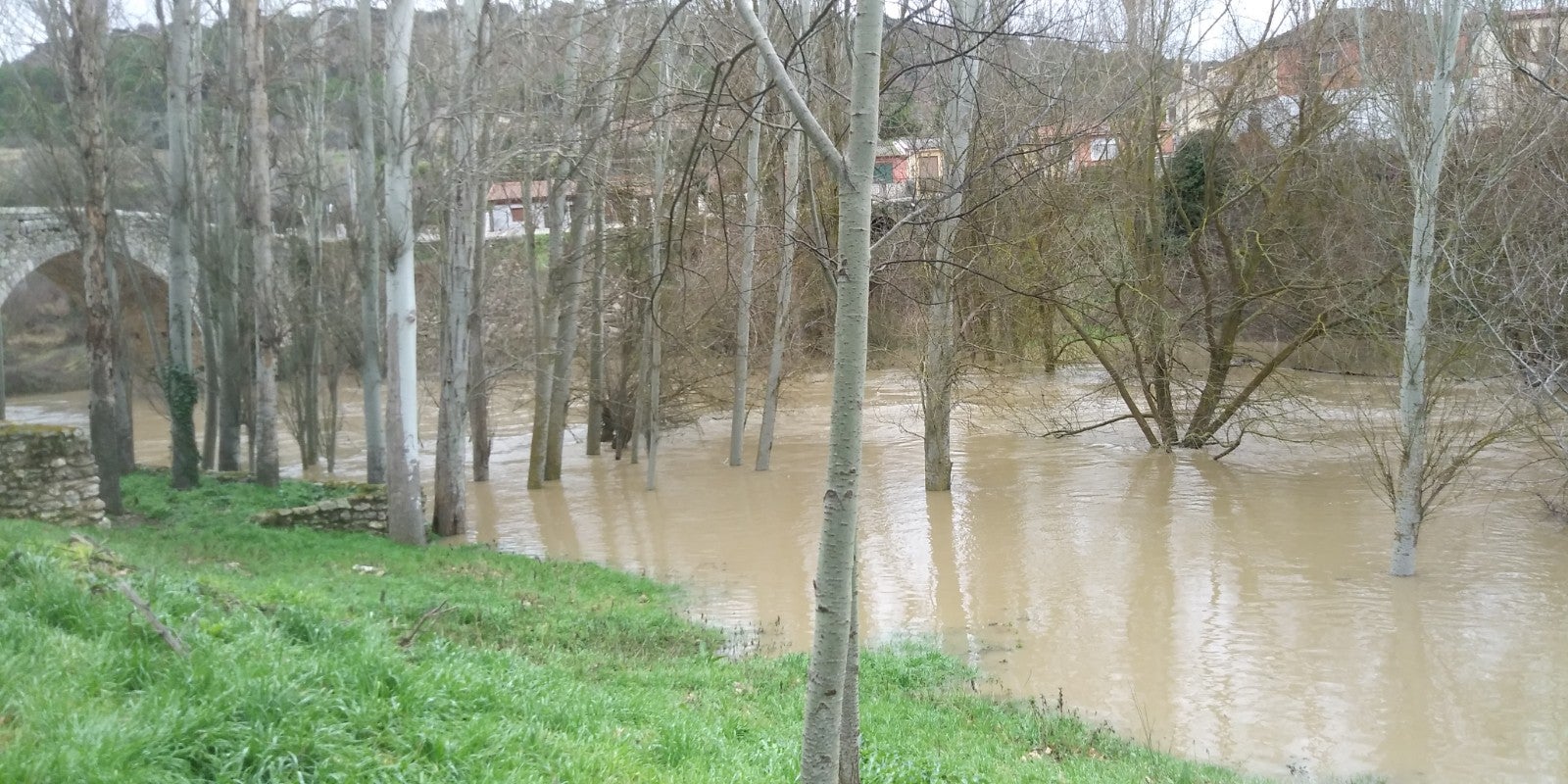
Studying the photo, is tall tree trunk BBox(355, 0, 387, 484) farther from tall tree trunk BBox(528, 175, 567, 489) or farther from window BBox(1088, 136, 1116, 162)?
window BBox(1088, 136, 1116, 162)

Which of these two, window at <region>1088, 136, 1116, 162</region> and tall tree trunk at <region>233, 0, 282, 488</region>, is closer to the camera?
tall tree trunk at <region>233, 0, 282, 488</region>

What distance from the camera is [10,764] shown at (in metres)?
3.44

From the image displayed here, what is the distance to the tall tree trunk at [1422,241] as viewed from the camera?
12.1 metres

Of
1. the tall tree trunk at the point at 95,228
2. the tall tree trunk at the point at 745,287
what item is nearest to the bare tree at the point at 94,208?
the tall tree trunk at the point at 95,228

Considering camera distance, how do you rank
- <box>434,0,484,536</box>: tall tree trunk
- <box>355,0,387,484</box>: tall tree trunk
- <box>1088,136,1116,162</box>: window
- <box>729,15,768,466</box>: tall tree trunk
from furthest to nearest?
<box>1088,136,1116,162</box>: window → <box>729,15,768,466</box>: tall tree trunk → <box>355,0,387,484</box>: tall tree trunk → <box>434,0,484,536</box>: tall tree trunk

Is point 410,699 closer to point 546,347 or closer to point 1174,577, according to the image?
point 1174,577

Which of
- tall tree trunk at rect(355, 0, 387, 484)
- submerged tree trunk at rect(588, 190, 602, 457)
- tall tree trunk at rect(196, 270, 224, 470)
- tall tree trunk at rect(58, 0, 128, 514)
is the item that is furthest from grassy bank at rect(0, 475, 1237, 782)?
tall tree trunk at rect(196, 270, 224, 470)

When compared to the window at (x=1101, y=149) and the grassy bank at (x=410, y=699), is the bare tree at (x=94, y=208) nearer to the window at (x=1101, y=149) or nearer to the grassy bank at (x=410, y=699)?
the grassy bank at (x=410, y=699)

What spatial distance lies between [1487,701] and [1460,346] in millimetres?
6231

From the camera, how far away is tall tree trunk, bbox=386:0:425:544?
534 inches

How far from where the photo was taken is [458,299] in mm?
15883

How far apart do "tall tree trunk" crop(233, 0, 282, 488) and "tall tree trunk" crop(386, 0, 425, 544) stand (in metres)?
4.06

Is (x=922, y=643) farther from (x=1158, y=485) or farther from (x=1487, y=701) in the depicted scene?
(x=1158, y=485)

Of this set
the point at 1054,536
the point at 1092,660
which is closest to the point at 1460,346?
the point at 1054,536
